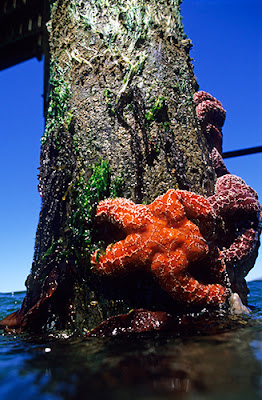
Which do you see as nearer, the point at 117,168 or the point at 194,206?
the point at 194,206

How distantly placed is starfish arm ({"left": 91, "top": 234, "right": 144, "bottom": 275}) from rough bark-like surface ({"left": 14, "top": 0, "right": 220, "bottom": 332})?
0.63 ft

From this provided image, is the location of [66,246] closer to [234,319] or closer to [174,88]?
[234,319]

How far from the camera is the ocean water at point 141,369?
1.34 meters

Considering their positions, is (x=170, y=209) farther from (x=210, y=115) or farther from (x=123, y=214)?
(x=210, y=115)

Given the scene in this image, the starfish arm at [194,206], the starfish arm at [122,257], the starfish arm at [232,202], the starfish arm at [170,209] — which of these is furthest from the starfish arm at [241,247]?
the starfish arm at [122,257]

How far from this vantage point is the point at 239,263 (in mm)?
3369

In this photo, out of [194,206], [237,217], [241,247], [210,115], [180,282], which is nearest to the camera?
[180,282]

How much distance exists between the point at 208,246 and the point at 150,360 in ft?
4.72

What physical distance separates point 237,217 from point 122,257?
153 centimetres

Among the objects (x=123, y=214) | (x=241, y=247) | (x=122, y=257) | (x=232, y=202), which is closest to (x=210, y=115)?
(x=232, y=202)

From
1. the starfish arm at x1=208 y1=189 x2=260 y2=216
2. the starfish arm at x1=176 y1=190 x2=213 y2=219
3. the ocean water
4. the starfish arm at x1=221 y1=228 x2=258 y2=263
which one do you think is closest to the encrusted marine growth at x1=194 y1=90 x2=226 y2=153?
the starfish arm at x1=208 y1=189 x2=260 y2=216

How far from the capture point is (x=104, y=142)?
3.51m

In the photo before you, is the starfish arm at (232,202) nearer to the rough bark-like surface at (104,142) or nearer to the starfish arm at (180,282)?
the rough bark-like surface at (104,142)

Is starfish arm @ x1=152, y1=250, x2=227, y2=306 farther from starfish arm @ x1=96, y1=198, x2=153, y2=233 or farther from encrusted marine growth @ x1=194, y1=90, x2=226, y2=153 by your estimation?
encrusted marine growth @ x1=194, y1=90, x2=226, y2=153
